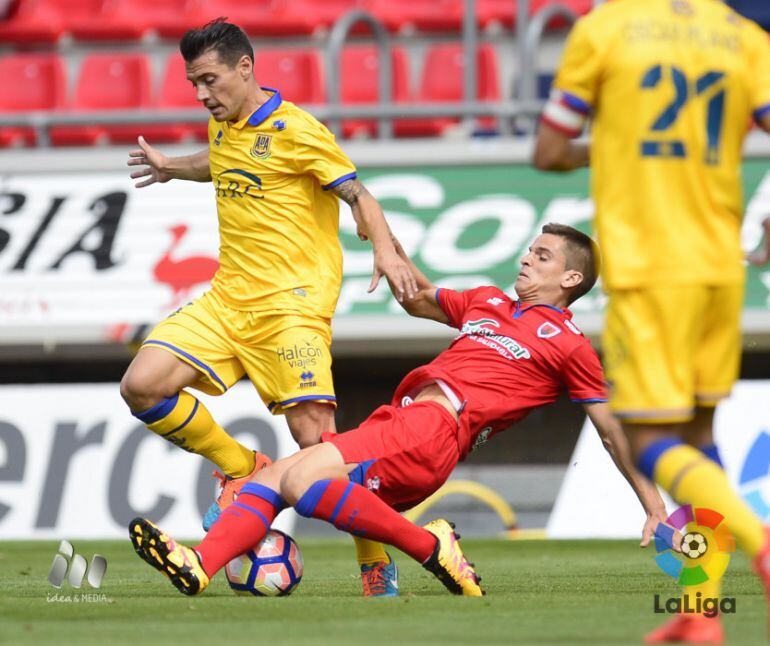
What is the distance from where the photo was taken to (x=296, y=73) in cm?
1356

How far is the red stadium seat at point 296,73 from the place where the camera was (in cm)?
1352

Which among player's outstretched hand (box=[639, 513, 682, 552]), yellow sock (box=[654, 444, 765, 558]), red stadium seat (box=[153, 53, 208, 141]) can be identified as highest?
yellow sock (box=[654, 444, 765, 558])

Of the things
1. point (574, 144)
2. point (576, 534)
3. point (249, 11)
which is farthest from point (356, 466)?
point (249, 11)

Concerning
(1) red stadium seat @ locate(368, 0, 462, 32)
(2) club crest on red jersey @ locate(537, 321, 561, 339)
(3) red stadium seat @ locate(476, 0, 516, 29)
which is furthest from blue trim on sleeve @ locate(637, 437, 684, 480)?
(1) red stadium seat @ locate(368, 0, 462, 32)

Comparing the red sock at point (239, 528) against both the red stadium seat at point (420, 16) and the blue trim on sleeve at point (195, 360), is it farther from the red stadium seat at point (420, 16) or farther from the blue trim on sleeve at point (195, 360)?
the red stadium seat at point (420, 16)

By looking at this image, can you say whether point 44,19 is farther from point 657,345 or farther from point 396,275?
point 657,345

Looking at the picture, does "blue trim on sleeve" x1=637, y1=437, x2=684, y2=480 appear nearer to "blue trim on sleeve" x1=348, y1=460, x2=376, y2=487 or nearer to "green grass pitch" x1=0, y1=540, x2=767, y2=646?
"green grass pitch" x1=0, y1=540, x2=767, y2=646

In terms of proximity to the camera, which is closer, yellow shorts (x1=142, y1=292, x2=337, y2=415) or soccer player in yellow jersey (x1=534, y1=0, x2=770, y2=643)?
soccer player in yellow jersey (x1=534, y1=0, x2=770, y2=643)

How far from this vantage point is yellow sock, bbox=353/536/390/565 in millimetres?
5598

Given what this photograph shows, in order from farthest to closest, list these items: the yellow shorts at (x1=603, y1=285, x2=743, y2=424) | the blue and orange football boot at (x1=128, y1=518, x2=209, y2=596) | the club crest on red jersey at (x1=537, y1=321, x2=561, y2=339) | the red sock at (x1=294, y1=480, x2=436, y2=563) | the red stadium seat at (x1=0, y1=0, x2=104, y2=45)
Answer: the red stadium seat at (x1=0, y1=0, x2=104, y2=45) < the club crest on red jersey at (x1=537, y1=321, x2=561, y2=339) < the red sock at (x1=294, y1=480, x2=436, y2=563) < the blue and orange football boot at (x1=128, y1=518, x2=209, y2=596) < the yellow shorts at (x1=603, y1=285, x2=743, y2=424)

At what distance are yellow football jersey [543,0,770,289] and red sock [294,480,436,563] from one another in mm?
1376

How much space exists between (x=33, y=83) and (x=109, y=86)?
0.73 meters

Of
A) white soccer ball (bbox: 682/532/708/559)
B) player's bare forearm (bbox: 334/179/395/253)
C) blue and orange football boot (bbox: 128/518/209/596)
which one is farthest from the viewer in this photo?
player's bare forearm (bbox: 334/179/395/253)

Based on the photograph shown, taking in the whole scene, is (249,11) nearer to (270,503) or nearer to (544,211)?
(544,211)
